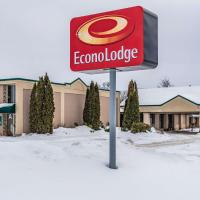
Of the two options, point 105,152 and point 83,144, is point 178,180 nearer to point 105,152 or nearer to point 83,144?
point 105,152

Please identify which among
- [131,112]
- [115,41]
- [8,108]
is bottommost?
[131,112]

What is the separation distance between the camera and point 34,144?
13.6 metres

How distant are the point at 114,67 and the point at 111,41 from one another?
1001 millimetres

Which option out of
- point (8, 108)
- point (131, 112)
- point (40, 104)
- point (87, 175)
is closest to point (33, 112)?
point (40, 104)

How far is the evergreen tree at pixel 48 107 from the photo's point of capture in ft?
114

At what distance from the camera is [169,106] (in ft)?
160

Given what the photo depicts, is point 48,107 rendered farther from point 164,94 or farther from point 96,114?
point 164,94

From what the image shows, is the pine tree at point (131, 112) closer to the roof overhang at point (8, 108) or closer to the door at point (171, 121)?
the roof overhang at point (8, 108)

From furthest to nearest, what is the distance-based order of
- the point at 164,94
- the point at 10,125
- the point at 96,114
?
the point at 164,94 < the point at 96,114 < the point at 10,125

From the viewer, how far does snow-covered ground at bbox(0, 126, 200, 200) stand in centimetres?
959

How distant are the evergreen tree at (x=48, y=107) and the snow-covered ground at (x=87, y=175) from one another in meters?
19.7

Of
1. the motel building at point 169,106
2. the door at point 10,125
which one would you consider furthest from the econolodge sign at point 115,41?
the motel building at point 169,106

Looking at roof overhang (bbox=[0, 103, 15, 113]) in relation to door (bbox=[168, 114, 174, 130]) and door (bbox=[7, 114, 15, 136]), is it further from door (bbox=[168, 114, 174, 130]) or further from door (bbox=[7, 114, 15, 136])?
door (bbox=[168, 114, 174, 130])

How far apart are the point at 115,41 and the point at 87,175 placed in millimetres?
5128
